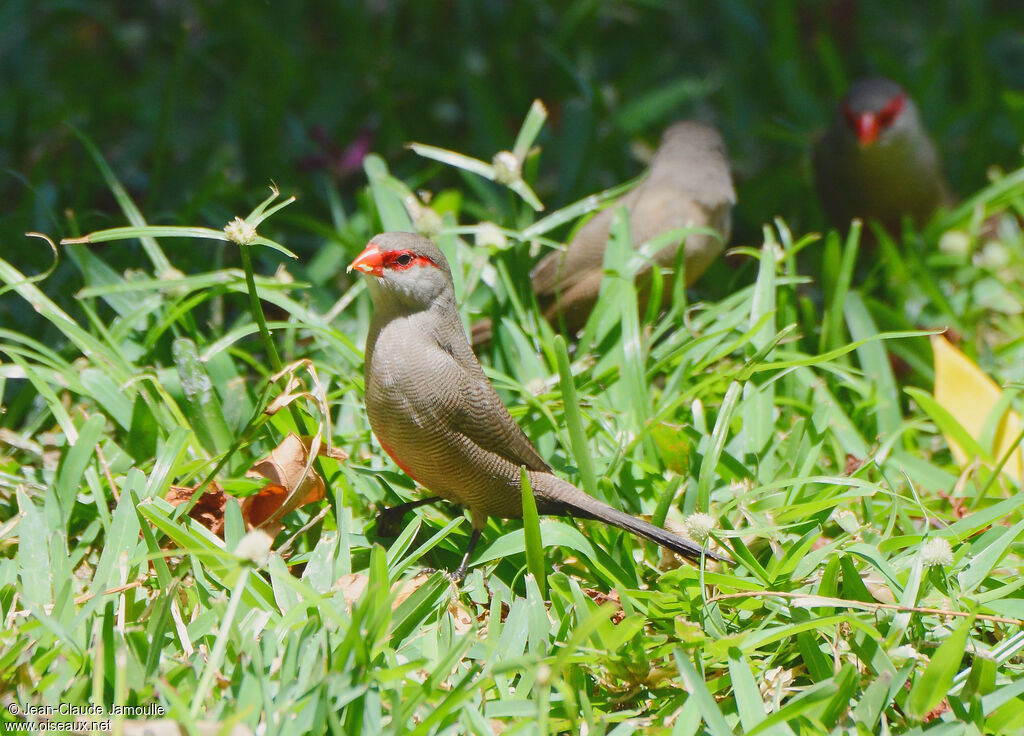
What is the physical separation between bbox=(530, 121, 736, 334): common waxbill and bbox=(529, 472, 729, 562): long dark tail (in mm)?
1035

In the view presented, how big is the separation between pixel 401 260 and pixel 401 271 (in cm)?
3

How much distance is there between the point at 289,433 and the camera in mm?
2826

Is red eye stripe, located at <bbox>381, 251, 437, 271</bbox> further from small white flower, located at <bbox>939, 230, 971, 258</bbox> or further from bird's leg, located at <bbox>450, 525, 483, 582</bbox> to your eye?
small white flower, located at <bbox>939, 230, 971, 258</bbox>

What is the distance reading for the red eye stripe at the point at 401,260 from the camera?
8.70ft

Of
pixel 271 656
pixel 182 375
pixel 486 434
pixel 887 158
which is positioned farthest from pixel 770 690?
pixel 887 158

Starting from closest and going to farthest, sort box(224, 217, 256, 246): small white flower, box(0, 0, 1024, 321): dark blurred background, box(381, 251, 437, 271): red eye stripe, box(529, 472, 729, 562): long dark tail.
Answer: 1. box(224, 217, 256, 246): small white flower
2. box(529, 472, 729, 562): long dark tail
3. box(381, 251, 437, 271): red eye stripe
4. box(0, 0, 1024, 321): dark blurred background

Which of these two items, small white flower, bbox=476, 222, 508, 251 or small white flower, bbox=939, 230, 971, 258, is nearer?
small white flower, bbox=476, 222, 508, 251

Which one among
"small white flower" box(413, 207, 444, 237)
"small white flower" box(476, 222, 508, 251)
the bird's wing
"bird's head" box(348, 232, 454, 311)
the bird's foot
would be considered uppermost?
"bird's head" box(348, 232, 454, 311)

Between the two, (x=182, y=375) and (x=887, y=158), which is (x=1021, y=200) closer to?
(x=887, y=158)

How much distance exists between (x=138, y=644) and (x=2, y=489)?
93 centimetres

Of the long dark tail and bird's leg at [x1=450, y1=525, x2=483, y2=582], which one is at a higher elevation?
the long dark tail

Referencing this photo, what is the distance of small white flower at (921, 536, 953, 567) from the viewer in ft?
7.92

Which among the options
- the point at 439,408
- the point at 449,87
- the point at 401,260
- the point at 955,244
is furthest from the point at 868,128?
the point at 439,408

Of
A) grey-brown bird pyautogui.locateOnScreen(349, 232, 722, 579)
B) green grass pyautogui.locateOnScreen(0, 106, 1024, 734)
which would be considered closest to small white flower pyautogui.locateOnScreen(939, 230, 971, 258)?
green grass pyautogui.locateOnScreen(0, 106, 1024, 734)
